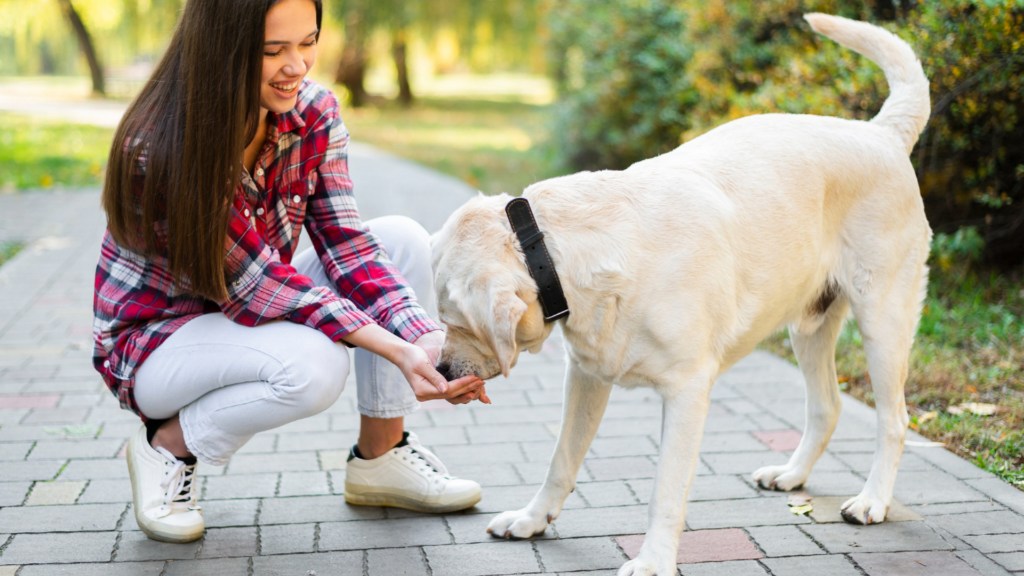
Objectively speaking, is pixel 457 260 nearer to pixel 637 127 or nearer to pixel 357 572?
pixel 357 572

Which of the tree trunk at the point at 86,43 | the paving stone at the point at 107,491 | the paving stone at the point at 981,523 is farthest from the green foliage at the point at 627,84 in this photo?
the tree trunk at the point at 86,43

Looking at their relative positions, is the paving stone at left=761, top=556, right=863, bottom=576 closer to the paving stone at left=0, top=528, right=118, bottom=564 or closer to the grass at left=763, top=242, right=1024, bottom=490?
the grass at left=763, top=242, right=1024, bottom=490

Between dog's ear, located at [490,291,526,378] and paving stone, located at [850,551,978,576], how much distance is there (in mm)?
1288

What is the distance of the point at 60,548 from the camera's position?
10.4 feet

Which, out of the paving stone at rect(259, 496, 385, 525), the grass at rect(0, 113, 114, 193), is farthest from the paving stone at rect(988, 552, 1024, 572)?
the grass at rect(0, 113, 114, 193)

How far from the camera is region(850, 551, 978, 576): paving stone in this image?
297 centimetres

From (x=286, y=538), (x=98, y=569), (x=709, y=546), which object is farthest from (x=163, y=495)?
(x=709, y=546)

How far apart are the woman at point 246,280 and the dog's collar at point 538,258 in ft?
1.12

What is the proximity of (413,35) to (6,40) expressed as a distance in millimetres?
20238

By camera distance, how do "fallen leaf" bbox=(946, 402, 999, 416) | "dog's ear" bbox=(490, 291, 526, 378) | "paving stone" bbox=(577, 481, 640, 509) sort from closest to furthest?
"dog's ear" bbox=(490, 291, 526, 378), "paving stone" bbox=(577, 481, 640, 509), "fallen leaf" bbox=(946, 402, 999, 416)

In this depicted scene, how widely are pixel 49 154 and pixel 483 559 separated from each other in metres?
13.9

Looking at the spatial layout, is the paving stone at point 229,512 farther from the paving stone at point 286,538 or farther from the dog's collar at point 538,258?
the dog's collar at point 538,258

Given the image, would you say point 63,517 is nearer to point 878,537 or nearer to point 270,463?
point 270,463

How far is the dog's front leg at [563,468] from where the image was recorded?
3279mm
